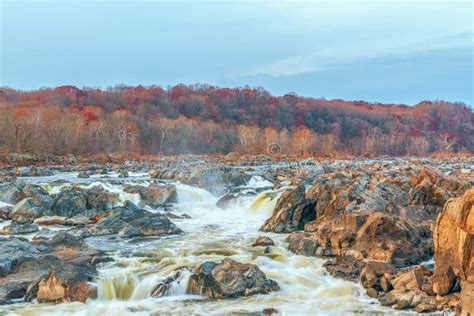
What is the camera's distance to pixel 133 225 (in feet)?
54.4

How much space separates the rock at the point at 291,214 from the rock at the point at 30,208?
839 cm

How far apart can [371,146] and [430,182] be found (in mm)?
74214

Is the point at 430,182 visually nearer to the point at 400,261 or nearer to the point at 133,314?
the point at 400,261

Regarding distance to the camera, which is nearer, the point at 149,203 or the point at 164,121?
the point at 149,203

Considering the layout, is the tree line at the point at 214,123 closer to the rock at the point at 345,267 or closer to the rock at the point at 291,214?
the rock at the point at 291,214

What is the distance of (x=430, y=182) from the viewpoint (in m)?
17.6

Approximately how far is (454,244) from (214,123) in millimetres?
76674

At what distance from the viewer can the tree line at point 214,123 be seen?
57456mm

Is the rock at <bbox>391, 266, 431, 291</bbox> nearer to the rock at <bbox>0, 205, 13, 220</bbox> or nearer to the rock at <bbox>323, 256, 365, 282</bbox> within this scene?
the rock at <bbox>323, 256, 365, 282</bbox>

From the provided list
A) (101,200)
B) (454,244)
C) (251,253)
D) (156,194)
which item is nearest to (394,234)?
(454,244)

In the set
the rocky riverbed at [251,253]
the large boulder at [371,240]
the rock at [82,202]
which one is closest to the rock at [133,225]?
the rocky riverbed at [251,253]

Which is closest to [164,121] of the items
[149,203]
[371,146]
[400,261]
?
[371,146]

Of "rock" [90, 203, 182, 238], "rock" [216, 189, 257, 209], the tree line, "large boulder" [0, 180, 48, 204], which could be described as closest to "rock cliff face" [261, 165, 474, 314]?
"rock" [90, 203, 182, 238]

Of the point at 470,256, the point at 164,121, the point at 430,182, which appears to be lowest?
the point at 470,256
